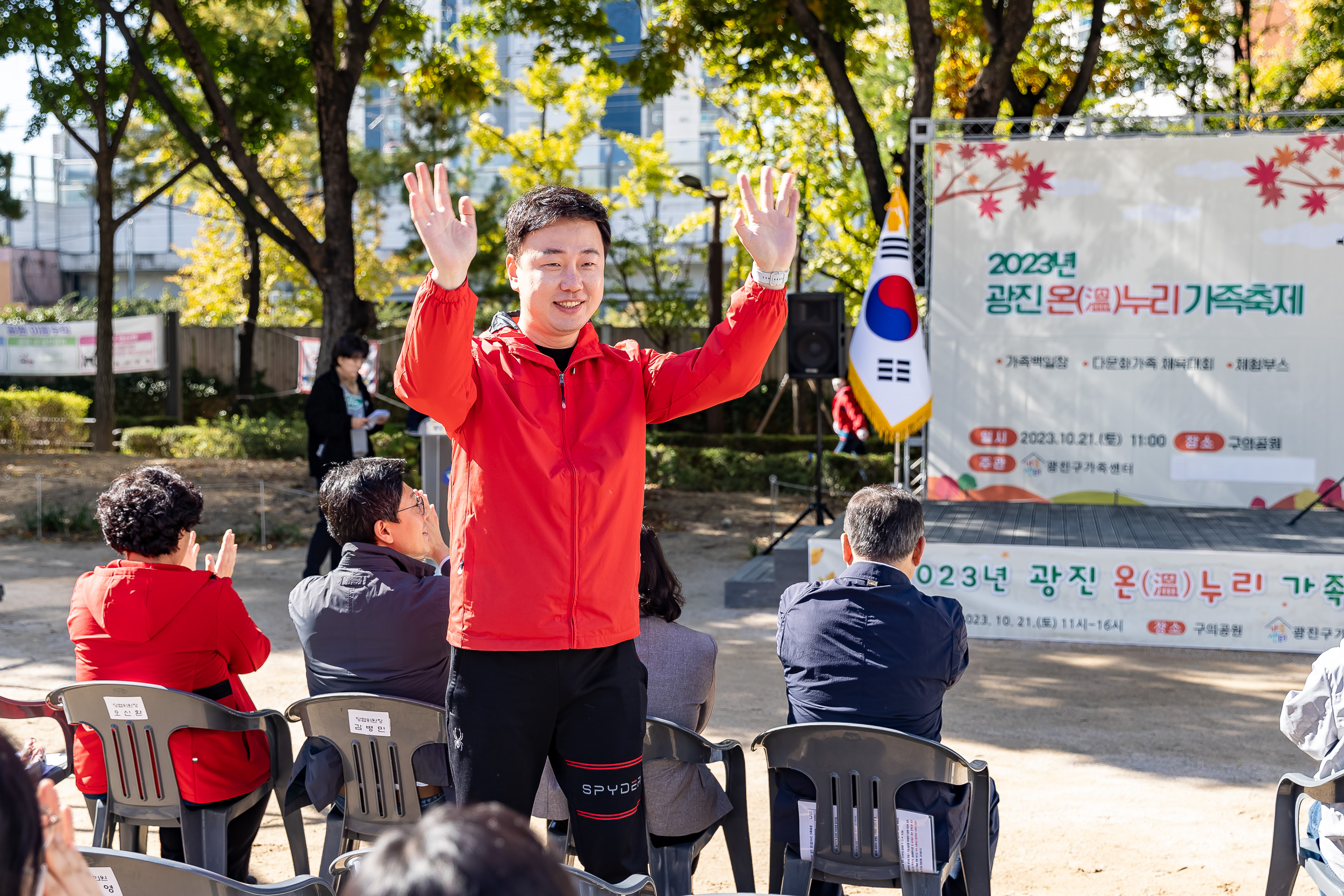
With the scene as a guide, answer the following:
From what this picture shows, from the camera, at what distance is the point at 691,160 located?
37.0m

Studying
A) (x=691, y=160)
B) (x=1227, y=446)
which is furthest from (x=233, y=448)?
(x=691, y=160)

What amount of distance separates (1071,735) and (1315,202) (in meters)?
4.92

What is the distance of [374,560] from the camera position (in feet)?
9.64

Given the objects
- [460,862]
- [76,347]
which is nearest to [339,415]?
[460,862]

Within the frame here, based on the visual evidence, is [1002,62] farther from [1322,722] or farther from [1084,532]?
[1322,722]

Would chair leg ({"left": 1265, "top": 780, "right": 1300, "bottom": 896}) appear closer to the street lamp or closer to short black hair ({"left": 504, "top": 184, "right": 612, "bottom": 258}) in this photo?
short black hair ({"left": 504, "top": 184, "right": 612, "bottom": 258})

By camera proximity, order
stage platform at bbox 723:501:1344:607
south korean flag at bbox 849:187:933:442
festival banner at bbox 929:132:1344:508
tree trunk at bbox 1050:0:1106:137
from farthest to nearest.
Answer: tree trunk at bbox 1050:0:1106:137, south korean flag at bbox 849:187:933:442, festival banner at bbox 929:132:1344:508, stage platform at bbox 723:501:1344:607

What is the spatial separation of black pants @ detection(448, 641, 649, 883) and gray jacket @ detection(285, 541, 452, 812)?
785 millimetres

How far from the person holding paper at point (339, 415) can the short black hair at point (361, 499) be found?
3.94 metres

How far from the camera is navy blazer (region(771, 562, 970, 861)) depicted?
2.64 metres

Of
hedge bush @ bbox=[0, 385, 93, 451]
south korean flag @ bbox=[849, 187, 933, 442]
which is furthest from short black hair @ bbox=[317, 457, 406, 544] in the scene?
hedge bush @ bbox=[0, 385, 93, 451]

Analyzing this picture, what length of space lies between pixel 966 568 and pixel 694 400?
15.4 feet

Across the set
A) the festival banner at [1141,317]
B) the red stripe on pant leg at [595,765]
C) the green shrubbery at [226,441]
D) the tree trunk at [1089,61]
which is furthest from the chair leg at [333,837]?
the green shrubbery at [226,441]

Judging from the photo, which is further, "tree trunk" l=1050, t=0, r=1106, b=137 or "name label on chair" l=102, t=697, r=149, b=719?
"tree trunk" l=1050, t=0, r=1106, b=137
